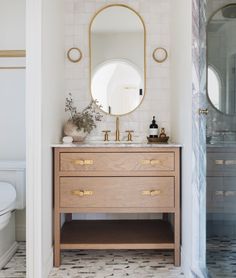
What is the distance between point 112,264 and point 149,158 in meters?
0.84

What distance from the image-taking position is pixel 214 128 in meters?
1.68

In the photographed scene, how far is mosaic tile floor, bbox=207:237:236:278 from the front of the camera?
1.62 metres

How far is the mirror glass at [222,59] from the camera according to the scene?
1502 mm

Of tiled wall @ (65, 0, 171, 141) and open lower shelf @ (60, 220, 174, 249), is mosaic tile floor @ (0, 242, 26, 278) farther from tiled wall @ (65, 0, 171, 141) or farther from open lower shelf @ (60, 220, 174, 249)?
tiled wall @ (65, 0, 171, 141)

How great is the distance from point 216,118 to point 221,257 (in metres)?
0.79

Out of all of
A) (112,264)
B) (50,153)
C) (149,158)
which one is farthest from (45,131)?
(112,264)

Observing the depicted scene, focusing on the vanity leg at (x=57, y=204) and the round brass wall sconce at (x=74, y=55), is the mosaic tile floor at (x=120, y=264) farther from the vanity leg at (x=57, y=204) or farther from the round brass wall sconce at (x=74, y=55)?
the round brass wall sconce at (x=74, y=55)

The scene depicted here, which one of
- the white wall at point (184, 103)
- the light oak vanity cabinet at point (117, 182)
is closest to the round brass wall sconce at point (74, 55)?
the white wall at point (184, 103)

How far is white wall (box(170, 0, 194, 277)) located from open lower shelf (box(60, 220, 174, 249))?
0.25m

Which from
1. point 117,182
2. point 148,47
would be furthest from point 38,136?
point 148,47

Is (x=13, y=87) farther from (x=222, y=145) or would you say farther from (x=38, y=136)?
(x=222, y=145)

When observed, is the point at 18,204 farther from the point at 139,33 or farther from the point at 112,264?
the point at 139,33

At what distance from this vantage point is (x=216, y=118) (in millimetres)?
1663

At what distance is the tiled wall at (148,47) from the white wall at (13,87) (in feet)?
1.34
